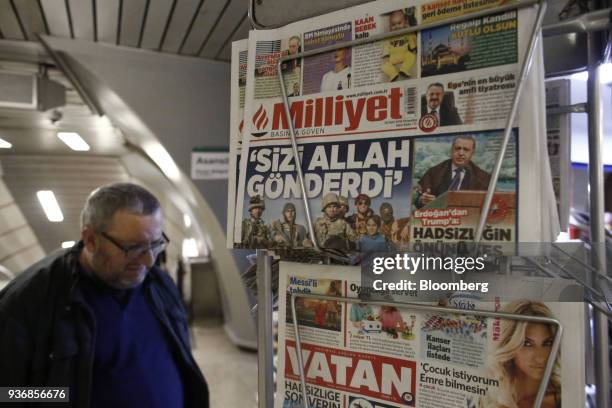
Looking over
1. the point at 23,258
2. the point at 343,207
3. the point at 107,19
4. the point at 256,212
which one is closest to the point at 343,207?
the point at 343,207

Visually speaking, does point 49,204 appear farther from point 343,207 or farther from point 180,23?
point 343,207

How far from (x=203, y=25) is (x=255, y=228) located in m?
2.23

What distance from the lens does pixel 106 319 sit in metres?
1.25

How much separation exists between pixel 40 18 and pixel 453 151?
264cm

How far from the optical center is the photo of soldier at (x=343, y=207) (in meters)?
0.49

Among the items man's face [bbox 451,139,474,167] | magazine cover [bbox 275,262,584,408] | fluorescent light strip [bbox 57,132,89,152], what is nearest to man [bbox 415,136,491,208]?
man's face [bbox 451,139,474,167]

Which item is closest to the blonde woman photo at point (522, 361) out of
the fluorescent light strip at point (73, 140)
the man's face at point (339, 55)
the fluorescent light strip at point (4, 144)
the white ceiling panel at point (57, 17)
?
the man's face at point (339, 55)

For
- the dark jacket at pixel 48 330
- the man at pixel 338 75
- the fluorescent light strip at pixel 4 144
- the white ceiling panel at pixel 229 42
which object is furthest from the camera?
the fluorescent light strip at pixel 4 144

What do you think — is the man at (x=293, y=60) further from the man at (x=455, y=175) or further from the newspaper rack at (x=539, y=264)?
the man at (x=455, y=175)

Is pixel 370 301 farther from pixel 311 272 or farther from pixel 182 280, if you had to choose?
pixel 182 280

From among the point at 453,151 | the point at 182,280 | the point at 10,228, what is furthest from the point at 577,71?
the point at 182,280

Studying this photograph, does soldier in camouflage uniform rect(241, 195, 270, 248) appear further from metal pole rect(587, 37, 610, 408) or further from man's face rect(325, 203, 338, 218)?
metal pole rect(587, 37, 610, 408)

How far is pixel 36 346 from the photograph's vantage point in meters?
1.04

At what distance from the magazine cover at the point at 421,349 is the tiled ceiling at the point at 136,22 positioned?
6.14 ft
